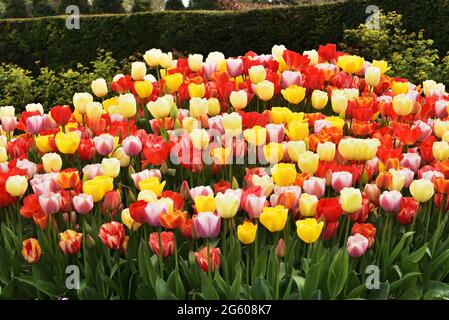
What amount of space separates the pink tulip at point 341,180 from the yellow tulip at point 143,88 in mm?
A: 1878

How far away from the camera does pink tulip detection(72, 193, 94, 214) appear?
2.88 m

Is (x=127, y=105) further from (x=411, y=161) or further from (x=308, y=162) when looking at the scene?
(x=411, y=161)

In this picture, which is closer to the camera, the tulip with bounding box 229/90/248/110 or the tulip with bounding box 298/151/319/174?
the tulip with bounding box 298/151/319/174

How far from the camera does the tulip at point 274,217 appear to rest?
2.64 meters

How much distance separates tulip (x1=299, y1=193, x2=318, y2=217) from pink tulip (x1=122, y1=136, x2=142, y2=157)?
0.97m

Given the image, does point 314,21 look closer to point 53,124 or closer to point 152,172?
point 53,124

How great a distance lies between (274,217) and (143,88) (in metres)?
2.14

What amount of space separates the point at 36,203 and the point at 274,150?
1.11 meters

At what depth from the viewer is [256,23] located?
1333cm

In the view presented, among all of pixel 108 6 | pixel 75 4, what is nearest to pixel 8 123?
pixel 108 6

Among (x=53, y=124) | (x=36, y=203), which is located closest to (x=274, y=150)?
(x=36, y=203)

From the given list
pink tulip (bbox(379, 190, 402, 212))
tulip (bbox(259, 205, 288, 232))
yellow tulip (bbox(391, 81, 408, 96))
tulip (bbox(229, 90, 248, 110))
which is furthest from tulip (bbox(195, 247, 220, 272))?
yellow tulip (bbox(391, 81, 408, 96))

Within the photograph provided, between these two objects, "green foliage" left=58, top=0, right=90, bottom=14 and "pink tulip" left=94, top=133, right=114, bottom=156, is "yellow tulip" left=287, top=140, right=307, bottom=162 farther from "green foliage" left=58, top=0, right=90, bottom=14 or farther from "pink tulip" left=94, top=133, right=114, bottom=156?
"green foliage" left=58, top=0, right=90, bottom=14

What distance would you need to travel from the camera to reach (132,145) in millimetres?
3414
